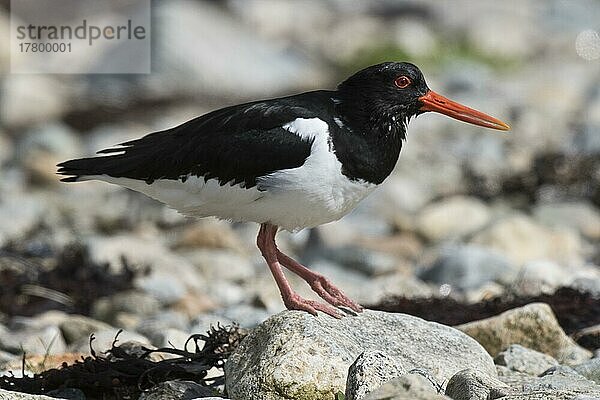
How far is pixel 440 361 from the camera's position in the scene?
16.0ft

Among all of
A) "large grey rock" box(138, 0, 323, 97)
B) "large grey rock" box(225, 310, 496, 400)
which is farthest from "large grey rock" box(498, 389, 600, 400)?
"large grey rock" box(138, 0, 323, 97)

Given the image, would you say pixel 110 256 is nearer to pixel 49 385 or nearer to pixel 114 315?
pixel 114 315

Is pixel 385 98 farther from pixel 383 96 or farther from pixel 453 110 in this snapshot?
pixel 453 110

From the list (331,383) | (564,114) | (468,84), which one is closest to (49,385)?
(331,383)

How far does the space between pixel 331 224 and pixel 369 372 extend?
216 inches

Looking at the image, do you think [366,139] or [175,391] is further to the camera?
[366,139]

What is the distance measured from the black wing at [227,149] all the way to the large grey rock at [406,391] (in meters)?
1.70

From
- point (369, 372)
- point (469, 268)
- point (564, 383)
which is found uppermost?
point (369, 372)

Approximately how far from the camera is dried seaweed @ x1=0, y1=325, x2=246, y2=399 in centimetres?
514

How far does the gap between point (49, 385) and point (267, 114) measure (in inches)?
66.1

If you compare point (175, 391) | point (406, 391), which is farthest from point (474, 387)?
point (175, 391)

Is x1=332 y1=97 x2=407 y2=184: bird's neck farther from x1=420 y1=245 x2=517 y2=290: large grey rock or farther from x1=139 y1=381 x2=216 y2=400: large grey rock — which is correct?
x1=420 y1=245 x2=517 y2=290: large grey rock

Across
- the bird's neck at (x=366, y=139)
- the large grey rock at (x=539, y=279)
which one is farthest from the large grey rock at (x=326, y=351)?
the large grey rock at (x=539, y=279)

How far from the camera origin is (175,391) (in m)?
4.79
